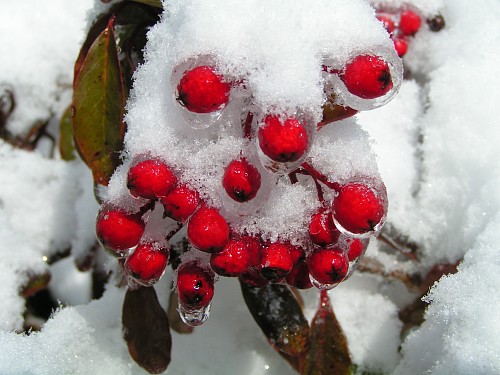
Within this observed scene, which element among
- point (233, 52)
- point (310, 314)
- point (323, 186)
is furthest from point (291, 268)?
point (310, 314)

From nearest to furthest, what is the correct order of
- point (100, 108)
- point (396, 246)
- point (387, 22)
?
point (100, 108) < point (396, 246) < point (387, 22)

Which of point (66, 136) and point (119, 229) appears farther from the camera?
point (66, 136)

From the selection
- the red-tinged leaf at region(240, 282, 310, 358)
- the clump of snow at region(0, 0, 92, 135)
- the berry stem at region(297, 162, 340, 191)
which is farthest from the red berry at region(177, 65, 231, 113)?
the clump of snow at region(0, 0, 92, 135)

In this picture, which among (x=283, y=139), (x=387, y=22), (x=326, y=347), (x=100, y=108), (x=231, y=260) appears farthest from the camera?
(x=387, y=22)

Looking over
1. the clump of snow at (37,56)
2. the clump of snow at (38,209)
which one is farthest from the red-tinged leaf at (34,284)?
the clump of snow at (37,56)

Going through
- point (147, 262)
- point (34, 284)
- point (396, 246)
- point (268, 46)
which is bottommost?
point (34, 284)

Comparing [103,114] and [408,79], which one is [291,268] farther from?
[408,79]

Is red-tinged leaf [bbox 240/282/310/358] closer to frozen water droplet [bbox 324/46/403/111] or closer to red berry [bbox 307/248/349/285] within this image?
red berry [bbox 307/248/349/285]

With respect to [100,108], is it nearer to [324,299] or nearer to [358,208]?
[358,208]

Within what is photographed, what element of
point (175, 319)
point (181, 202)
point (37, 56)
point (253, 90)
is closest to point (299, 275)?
point (181, 202)
